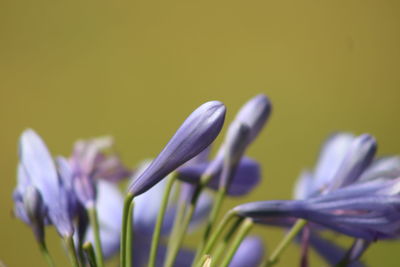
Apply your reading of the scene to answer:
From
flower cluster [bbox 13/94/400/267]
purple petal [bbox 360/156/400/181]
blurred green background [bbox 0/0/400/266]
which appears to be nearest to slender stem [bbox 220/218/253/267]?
flower cluster [bbox 13/94/400/267]

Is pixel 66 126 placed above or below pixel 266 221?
above

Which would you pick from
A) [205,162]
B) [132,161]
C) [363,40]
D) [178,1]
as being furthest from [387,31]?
[205,162]

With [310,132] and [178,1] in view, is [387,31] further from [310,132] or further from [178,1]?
[178,1]

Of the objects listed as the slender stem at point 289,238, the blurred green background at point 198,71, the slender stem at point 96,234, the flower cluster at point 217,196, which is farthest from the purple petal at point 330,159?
the blurred green background at point 198,71

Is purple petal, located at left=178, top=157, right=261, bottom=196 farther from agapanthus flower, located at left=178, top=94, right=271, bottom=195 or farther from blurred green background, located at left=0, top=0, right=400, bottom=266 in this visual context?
blurred green background, located at left=0, top=0, right=400, bottom=266

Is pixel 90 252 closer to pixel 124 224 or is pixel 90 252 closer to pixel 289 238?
pixel 124 224

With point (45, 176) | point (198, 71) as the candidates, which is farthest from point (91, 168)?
point (198, 71)

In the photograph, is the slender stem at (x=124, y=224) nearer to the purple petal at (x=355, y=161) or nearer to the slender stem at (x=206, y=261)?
the slender stem at (x=206, y=261)
